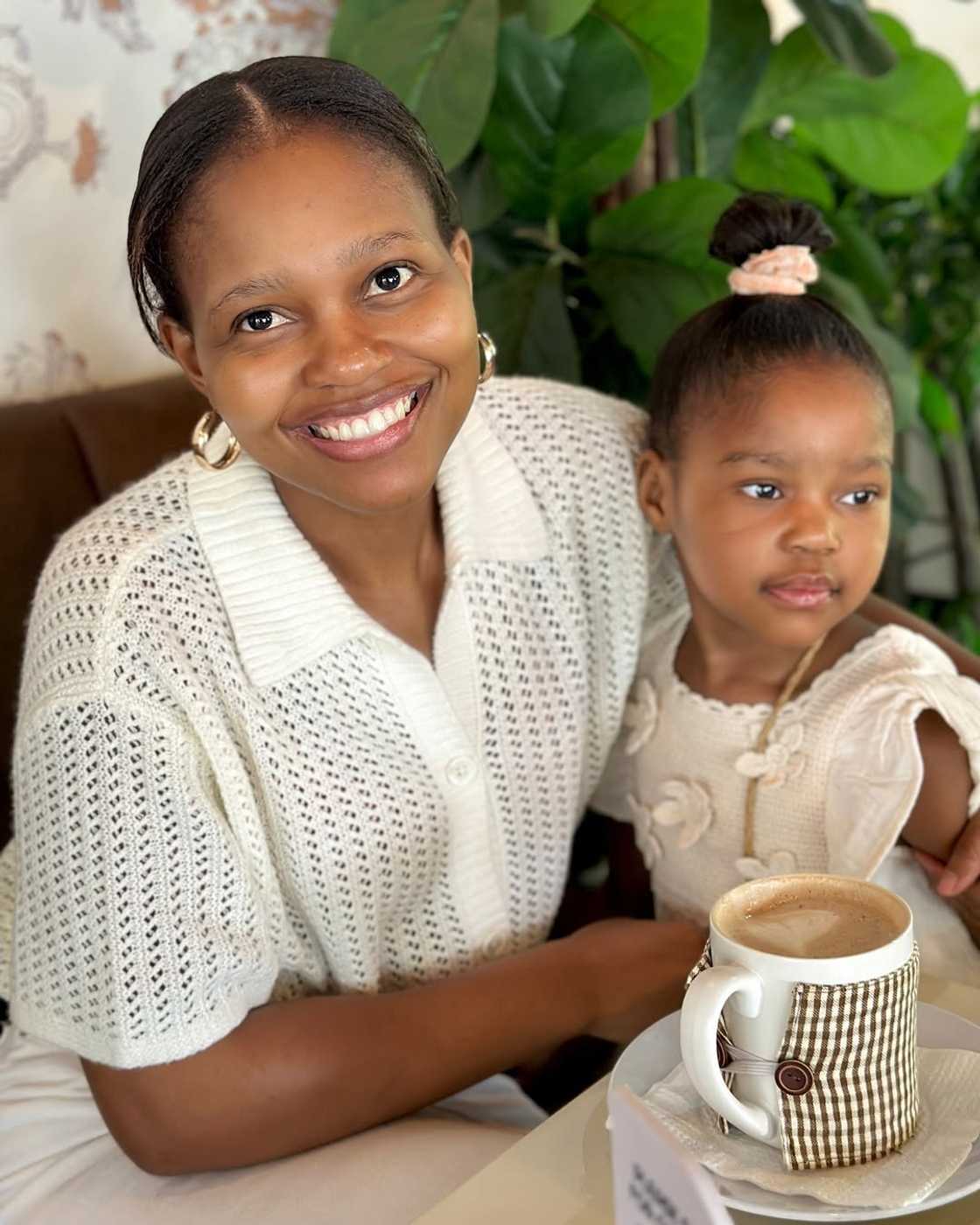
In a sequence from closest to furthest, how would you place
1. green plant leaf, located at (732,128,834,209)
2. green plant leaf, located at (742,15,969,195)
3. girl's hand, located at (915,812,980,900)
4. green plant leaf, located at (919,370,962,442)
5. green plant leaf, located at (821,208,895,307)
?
girl's hand, located at (915,812,980,900), green plant leaf, located at (742,15,969,195), green plant leaf, located at (732,128,834,209), green plant leaf, located at (821,208,895,307), green plant leaf, located at (919,370,962,442)

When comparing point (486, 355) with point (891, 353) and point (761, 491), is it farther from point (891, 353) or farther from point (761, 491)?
point (891, 353)

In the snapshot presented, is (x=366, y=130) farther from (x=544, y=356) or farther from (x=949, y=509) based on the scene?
(x=949, y=509)

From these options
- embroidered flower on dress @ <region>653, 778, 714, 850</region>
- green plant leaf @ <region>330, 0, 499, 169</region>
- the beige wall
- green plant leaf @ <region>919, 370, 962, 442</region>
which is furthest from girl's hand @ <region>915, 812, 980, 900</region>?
green plant leaf @ <region>919, 370, 962, 442</region>

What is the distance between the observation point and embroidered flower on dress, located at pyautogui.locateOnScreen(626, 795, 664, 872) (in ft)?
4.65

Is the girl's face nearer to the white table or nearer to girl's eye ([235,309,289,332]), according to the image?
girl's eye ([235,309,289,332])

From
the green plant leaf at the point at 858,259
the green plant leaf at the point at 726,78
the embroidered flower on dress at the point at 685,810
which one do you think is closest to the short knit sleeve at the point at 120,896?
the embroidered flower on dress at the point at 685,810

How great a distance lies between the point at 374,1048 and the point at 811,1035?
1.53 ft

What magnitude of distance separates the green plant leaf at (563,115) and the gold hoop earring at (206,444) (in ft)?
2.53

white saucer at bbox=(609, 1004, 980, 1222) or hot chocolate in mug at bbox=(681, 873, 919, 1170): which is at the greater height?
hot chocolate in mug at bbox=(681, 873, 919, 1170)

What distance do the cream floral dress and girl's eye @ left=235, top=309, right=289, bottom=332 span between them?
1.88 ft

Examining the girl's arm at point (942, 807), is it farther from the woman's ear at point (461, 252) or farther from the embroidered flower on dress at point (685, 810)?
the woman's ear at point (461, 252)

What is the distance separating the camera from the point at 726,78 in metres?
2.01

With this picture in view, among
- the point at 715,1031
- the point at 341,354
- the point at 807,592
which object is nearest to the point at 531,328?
the point at 807,592

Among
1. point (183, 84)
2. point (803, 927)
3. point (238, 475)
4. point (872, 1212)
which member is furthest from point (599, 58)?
point (872, 1212)
